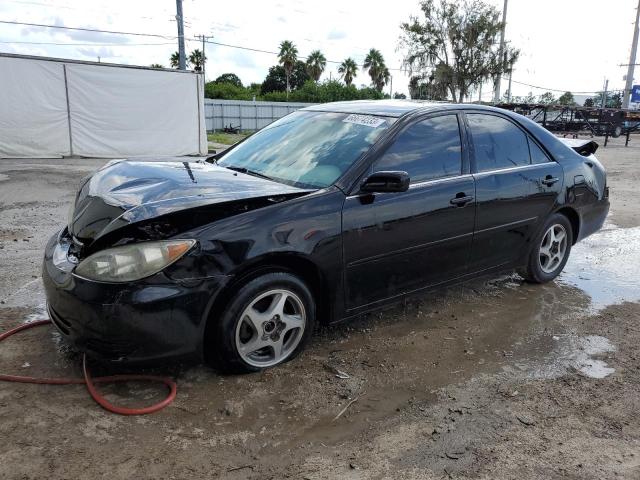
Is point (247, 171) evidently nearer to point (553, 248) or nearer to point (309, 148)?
point (309, 148)

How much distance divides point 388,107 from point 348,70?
218 ft

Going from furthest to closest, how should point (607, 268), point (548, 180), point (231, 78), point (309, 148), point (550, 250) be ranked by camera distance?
point (231, 78)
point (607, 268)
point (550, 250)
point (548, 180)
point (309, 148)

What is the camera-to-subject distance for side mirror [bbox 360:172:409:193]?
328 cm

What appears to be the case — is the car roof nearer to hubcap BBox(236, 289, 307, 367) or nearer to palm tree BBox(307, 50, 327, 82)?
hubcap BBox(236, 289, 307, 367)

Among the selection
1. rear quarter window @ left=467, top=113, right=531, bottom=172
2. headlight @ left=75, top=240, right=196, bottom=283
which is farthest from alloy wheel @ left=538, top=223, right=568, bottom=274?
headlight @ left=75, top=240, right=196, bottom=283

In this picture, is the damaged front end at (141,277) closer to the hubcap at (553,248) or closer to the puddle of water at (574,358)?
the puddle of water at (574,358)

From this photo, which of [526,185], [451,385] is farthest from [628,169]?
[451,385]

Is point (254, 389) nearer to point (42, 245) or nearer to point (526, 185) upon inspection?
point (526, 185)

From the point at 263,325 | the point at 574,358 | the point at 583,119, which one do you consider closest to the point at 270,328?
the point at 263,325

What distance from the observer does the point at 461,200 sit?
12.8 ft

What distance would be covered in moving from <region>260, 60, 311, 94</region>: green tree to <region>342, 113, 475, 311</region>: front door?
219 feet

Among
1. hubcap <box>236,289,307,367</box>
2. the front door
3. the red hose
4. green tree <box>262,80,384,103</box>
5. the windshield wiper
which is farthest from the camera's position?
green tree <box>262,80,384,103</box>

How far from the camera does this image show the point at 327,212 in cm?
323

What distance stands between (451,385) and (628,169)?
14.6 meters
